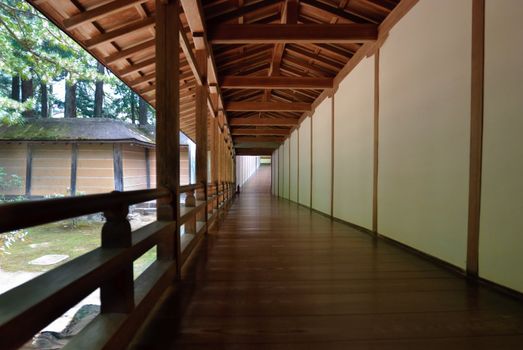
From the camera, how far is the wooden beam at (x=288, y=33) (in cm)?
377

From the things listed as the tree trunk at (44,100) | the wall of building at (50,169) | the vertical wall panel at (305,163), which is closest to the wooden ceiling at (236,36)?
the vertical wall panel at (305,163)

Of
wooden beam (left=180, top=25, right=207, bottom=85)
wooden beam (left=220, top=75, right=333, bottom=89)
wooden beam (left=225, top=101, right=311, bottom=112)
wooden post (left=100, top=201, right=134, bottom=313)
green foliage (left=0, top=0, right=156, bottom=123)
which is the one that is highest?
green foliage (left=0, top=0, right=156, bottom=123)

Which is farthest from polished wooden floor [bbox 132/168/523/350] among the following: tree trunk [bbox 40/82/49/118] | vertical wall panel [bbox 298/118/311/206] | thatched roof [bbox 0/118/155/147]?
tree trunk [bbox 40/82/49/118]

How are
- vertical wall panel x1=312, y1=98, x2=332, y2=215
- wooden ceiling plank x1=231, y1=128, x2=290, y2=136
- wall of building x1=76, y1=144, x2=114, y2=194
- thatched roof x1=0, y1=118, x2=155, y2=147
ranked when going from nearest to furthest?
vertical wall panel x1=312, y1=98, x2=332, y2=215, thatched roof x1=0, y1=118, x2=155, y2=147, wall of building x1=76, y1=144, x2=114, y2=194, wooden ceiling plank x1=231, y1=128, x2=290, y2=136

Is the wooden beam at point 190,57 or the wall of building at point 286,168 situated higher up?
the wooden beam at point 190,57

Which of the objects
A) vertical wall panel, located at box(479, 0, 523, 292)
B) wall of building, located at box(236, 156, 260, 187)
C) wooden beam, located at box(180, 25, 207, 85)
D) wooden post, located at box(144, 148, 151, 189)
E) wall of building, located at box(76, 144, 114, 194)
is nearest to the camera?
vertical wall panel, located at box(479, 0, 523, 292)

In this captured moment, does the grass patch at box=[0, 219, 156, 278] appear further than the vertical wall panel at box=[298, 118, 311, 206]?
No

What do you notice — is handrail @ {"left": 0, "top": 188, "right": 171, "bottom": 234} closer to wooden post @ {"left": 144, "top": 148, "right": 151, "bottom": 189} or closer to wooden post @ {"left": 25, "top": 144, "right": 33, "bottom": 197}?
wooden post @ {"left": 25, "top": 144, "right": 33, "bottom": 197}

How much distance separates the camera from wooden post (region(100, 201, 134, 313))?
3.96 feet

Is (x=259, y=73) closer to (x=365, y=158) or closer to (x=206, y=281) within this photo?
(x=365, y=158)

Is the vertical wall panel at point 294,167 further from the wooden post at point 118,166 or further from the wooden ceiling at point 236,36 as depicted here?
the wooden post at point 118,166

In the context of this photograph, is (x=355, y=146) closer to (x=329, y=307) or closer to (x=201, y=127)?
(x=201, y=127)

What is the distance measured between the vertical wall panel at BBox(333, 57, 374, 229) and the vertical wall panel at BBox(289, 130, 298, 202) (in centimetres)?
404

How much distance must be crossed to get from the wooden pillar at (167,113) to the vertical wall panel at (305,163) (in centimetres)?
575
